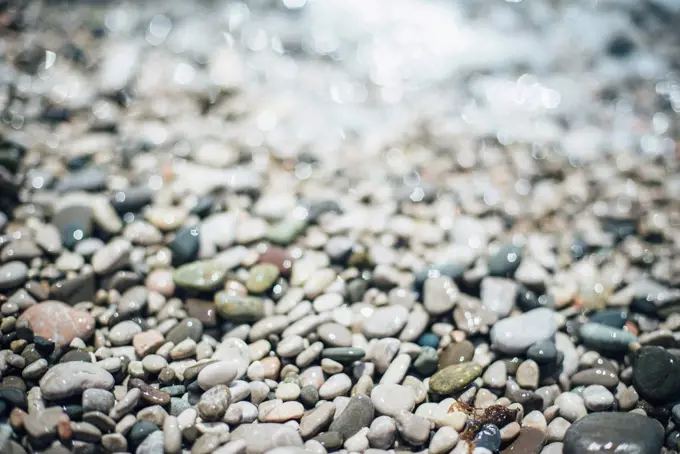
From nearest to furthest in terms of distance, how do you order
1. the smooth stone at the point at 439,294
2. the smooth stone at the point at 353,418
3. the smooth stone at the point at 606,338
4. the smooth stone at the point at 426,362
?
the smooth stone at the point at 353,418, the smooth stone at the point at 426,362, the smooth stone at the point at 606,338, the smooth stone at the point at 439,294

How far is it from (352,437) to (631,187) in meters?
3.34

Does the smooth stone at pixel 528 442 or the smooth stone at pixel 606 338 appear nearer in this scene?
the smooth stone at pixel 528 442

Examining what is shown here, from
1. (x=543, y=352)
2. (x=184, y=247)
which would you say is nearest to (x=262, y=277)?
(x=184, y=247)

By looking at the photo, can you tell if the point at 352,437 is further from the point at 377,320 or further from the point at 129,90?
the point at 129,90

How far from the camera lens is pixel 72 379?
2.48m

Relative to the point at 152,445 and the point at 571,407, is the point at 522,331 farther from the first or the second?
the point at 152,445

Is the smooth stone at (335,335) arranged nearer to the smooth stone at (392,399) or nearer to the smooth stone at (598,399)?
the smooth stone at (392,399)

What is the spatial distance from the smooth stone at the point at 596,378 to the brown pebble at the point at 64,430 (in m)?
2.74

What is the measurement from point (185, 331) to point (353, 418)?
44.1 inches

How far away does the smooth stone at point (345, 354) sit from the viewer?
277 centimetres

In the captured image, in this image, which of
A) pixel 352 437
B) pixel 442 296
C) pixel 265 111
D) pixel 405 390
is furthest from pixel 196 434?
pixel 265 111

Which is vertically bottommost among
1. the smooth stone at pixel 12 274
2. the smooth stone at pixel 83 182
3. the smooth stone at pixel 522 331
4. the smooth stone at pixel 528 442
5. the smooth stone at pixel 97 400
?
the smooth stone at pixel 528 442

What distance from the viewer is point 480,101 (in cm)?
520

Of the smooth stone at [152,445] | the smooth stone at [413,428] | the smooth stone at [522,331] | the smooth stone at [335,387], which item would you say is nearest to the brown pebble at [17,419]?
the smooth stone at [152,445]
